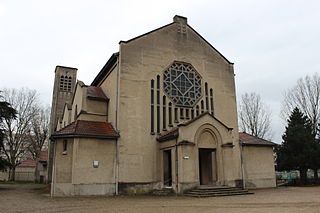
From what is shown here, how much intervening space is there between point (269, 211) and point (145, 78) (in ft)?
46.4

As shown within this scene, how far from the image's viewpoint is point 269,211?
1058cm

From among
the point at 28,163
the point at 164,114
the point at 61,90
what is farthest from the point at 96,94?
the point at 28,163

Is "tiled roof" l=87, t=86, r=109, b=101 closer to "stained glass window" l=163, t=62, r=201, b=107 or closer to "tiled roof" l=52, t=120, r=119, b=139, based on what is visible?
"tiled roof" l=52, t=120, r=119, b=139

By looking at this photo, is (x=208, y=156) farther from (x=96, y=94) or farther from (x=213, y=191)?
(x=96, y=94)

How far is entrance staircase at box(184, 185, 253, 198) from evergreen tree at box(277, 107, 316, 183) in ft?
38.4

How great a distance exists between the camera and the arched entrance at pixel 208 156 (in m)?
20.0

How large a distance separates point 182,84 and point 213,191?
9.61 m

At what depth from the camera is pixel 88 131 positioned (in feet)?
63.4

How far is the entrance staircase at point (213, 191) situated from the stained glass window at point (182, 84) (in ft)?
24.5

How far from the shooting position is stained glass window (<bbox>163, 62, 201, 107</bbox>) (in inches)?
895

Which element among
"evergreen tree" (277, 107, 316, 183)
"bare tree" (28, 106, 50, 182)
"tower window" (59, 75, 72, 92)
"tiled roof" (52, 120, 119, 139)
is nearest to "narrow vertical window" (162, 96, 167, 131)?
"tiled roof" (52, 120, 119, 139)

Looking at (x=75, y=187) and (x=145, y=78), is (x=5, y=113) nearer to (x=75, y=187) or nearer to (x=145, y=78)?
(x=75, y=187)

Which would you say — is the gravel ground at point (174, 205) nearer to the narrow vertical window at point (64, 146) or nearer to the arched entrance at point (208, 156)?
the narrow vertical window at point (64, 146)

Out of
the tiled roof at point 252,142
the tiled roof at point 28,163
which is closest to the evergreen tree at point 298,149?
the tiled roof at point 252,142
